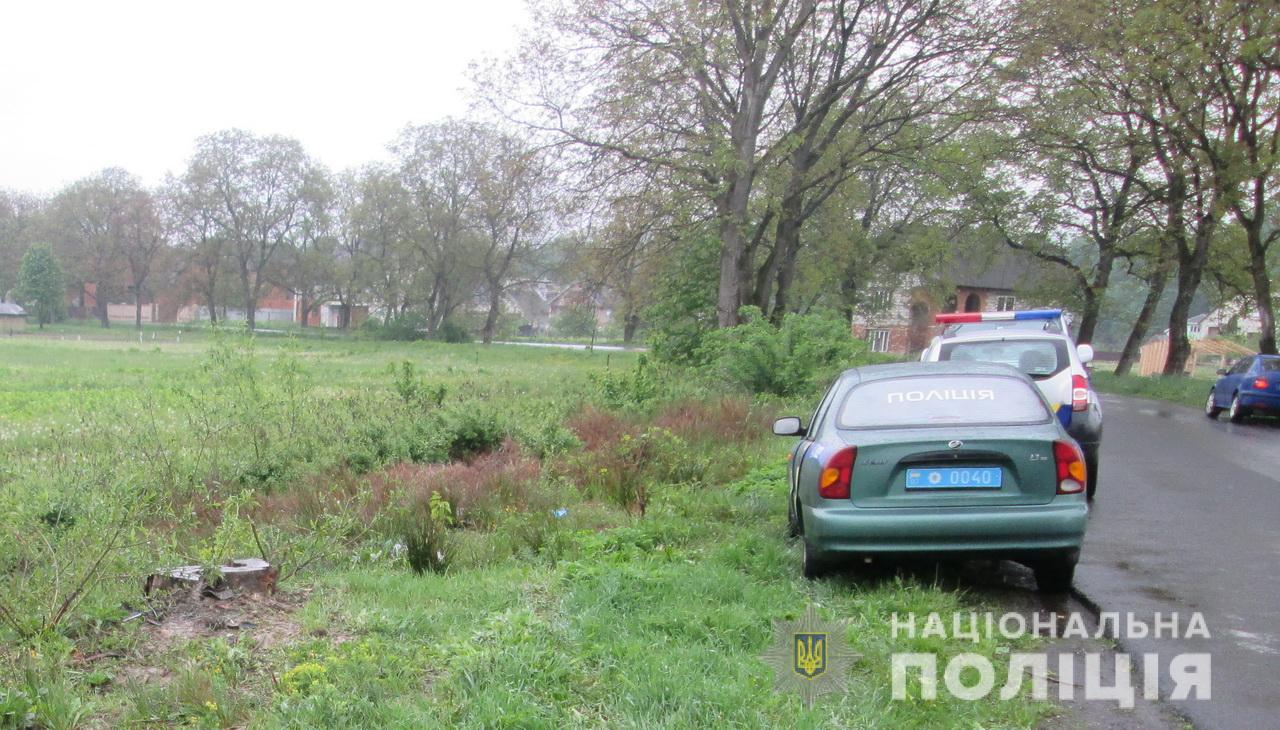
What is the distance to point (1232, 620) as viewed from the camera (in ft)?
16.6

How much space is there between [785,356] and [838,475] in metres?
11.6

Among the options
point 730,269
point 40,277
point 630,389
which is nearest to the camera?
point 630,389

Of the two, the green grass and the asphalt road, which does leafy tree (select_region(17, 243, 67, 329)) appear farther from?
the asphalt road

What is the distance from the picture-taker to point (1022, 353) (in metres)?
10.0

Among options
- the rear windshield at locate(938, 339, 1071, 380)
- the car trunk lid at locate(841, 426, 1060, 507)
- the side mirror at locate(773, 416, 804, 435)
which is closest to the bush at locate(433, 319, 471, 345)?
the rear windshield at locate(938, 339, 1071, 380)

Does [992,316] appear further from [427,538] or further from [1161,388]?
[1161,388]

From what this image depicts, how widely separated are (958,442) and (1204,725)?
2.02 meters

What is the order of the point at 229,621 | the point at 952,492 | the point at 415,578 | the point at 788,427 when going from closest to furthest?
the point at 229,621
the point at 952,492
the point at 415,578
the point at 788,427

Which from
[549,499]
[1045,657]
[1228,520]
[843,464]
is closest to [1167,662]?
[1045,657]

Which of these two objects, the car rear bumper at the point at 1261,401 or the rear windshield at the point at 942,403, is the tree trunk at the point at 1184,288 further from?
the rear windshield at the point at 942,403

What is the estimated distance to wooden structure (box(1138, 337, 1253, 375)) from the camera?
182ft

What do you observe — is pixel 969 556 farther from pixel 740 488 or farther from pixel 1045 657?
pixel 740 488

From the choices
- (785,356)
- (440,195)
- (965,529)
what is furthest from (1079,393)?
(440,195)

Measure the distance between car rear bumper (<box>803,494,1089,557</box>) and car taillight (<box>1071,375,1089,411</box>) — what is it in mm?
4473
